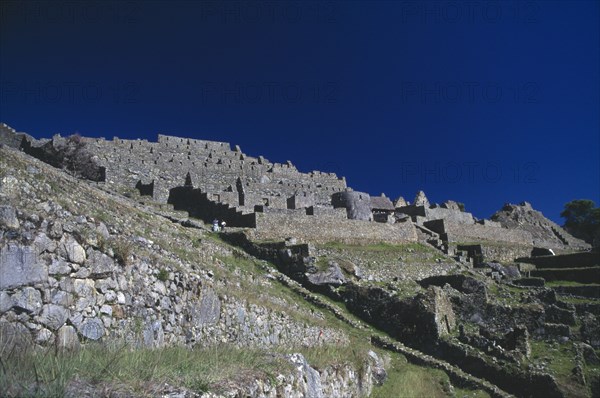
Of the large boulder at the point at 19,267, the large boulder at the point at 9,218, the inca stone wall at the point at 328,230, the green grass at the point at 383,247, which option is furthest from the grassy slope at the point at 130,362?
the green grass at the point at 383,247

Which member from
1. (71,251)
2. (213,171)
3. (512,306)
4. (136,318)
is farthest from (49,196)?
(213,171)

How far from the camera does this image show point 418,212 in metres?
47.0

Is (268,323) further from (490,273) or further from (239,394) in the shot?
(490,273)

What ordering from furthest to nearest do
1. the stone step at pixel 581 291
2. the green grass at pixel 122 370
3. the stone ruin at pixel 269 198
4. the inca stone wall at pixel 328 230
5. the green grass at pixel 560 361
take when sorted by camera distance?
the stone ruin at pixel 269 198 → the stone step at pixel 581 291 → the inca stone wall at pixel 328 230 → the green grass at pixel 560 361 → the green grass at pixel 122 370

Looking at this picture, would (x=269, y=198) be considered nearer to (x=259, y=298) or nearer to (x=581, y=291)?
(x=259, y=298)

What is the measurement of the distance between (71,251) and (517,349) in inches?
684

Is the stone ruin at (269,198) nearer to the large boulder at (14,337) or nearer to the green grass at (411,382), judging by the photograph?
the green grass at (411,382)

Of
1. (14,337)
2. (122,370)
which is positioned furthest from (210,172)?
(122,370)

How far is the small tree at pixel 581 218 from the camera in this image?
72688 mm

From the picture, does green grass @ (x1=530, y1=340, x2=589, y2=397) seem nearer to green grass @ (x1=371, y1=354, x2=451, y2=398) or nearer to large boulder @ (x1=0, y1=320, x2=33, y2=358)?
green grass @ (x1=371, y1=354, x2=451, y2=398)

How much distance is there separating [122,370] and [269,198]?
28137 mm

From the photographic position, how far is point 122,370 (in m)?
4.73

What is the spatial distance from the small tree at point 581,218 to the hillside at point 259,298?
38.6 metres

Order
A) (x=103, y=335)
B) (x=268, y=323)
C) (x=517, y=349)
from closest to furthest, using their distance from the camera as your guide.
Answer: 1. (x=103, y=335)
2. (x=268, y=323)
3. (x=517, y=349)
